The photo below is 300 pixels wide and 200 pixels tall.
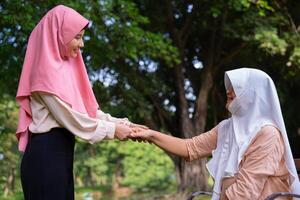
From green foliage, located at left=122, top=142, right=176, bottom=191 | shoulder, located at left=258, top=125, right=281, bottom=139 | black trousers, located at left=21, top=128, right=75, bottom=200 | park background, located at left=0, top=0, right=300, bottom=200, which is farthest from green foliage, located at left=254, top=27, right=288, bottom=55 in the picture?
green foliage, located at left=122, top=142, right=176, bottom=191

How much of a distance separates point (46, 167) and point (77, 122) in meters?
0.27

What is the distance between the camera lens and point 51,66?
8.71ft

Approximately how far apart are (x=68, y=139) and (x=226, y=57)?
387 inches

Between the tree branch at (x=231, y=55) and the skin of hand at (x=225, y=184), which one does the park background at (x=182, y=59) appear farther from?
the skin of hand at (x=225, y=184)

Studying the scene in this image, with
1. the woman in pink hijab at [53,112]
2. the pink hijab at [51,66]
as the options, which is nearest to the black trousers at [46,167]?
the woman in pink hijab at [53,112]

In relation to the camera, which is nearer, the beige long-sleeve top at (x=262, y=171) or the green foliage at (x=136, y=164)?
the beige long-sleeve top at (x=262, y=171)

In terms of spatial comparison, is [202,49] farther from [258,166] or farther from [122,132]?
[258,166]

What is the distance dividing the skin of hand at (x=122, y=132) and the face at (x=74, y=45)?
479 mm

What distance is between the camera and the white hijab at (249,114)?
110 inches

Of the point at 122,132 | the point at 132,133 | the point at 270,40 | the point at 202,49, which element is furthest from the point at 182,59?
the point at 122,132

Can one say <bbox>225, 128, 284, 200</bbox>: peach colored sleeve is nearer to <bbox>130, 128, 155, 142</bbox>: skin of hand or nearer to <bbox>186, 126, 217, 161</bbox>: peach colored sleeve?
<bbox>186, 126, 217, 161</bbox>: peach colored sleeve

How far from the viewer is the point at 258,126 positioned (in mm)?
2809

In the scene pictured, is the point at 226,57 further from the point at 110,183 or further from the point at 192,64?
the point at 110,183

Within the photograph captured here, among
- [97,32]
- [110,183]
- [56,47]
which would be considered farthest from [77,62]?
[110,183]
